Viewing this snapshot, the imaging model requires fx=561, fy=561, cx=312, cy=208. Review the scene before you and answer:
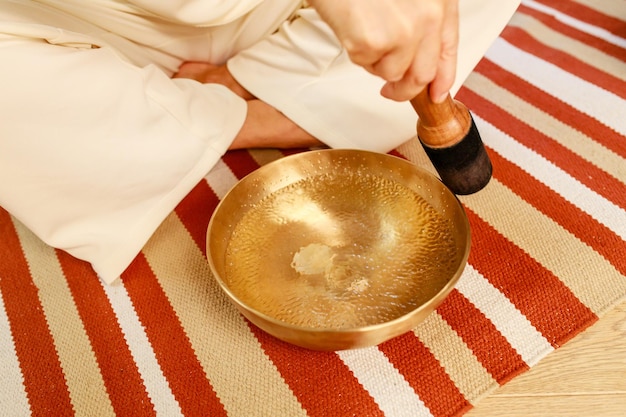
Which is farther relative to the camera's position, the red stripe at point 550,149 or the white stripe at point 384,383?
the red stripe at point 550,149

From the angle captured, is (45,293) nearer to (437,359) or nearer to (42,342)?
(42,342)

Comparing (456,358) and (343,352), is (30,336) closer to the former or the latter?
(343,352)

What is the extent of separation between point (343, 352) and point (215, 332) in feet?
0.59

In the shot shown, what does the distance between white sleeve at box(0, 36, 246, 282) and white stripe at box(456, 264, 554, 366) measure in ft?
1.50

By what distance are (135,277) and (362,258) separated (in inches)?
14.3

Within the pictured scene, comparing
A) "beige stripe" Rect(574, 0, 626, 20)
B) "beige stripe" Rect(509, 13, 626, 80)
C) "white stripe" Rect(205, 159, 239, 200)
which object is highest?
"beige stripe" Rect(574, 0, 626, 20)

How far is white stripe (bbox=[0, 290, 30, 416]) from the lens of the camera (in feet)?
2.42

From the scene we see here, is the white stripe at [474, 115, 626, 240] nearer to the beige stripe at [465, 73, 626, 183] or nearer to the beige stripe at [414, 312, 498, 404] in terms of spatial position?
the beige stripe at [465, 73, 626, 183]

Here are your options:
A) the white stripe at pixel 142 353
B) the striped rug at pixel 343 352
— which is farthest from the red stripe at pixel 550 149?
the white stripe at pixel 142 353

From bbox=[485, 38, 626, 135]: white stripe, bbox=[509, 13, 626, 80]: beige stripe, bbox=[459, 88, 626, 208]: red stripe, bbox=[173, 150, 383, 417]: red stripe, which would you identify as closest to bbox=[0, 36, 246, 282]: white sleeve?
bbox=[173, 150, 383, 417]: red stripe

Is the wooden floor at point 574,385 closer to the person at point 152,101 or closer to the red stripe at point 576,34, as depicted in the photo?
the person at point 152,101

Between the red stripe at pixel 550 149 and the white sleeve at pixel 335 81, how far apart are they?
0.45 ft

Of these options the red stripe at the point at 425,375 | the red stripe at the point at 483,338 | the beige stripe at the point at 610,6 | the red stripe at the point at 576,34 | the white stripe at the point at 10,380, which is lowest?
the white stripe at the point at 10,380

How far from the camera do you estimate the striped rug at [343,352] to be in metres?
0.70
